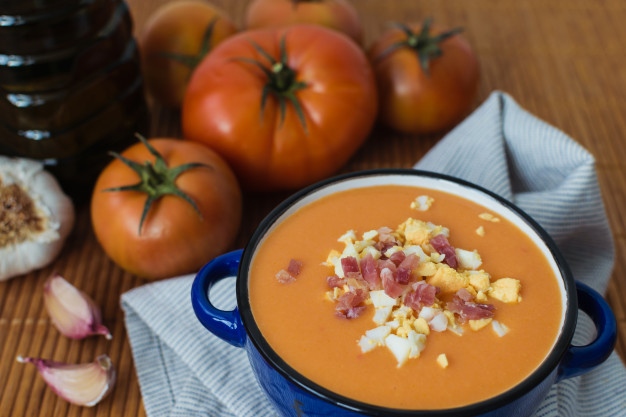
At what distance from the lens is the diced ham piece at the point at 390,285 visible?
89 centimetres

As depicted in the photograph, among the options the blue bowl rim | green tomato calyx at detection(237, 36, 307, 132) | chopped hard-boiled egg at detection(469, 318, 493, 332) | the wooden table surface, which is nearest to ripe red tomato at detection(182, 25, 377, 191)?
green tomato calyx at detection(237, 36, 307, 132)

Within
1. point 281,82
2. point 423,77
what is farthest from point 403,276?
point 423,77

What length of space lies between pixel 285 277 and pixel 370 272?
117 mm

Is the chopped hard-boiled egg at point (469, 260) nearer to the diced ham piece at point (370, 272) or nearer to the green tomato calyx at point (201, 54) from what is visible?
the diced ham piece at point (370, 272)

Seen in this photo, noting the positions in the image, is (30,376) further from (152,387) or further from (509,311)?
(509,311)

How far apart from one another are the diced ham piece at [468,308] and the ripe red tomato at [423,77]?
2.40ft

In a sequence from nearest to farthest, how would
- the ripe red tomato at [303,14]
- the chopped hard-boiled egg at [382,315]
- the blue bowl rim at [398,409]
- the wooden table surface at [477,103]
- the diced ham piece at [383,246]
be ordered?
the blue bowl rim at [398,409]
the chopped hard-boiled egg at [382,315]
the diced ham piece at [383,246]
the wooden table surface at [477,103]
the ripe red tomato at [303,14]

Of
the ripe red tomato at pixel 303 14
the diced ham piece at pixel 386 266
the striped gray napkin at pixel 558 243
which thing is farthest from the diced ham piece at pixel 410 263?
the ripe red tomato at pixel 303 14

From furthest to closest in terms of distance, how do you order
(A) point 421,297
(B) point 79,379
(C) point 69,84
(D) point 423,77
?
(D) point 423,77
(C) point 69,84
(B) point 79,379
(A) point 421,297

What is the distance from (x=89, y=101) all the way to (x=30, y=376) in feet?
1.75

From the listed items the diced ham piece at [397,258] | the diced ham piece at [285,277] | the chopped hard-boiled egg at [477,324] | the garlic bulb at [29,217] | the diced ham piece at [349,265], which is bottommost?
the garlic bulb at [29,217]

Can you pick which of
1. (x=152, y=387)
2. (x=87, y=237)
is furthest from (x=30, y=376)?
(x=87, y=237)

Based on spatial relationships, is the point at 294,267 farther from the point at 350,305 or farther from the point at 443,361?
the point at 443,361

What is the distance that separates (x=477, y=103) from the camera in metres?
1.73
